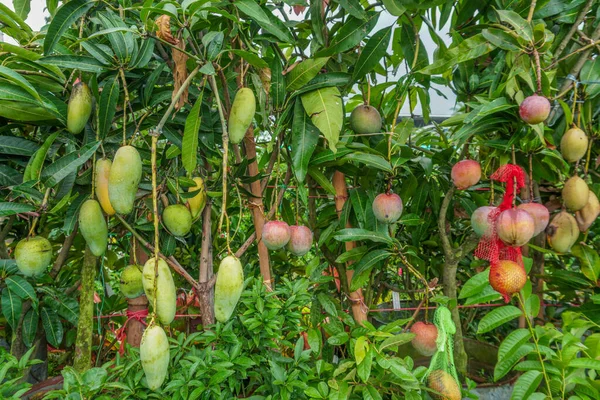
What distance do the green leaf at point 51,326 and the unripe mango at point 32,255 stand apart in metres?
0.33

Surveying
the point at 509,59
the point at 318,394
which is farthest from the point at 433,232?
the point at 318,394

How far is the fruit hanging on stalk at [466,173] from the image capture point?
975mm

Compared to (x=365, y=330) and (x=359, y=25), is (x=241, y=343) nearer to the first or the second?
(x=365, y=330)

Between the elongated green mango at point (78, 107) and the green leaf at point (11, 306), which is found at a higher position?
the elongated green mango at point (78, 107)

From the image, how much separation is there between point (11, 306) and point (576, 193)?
4.17ft

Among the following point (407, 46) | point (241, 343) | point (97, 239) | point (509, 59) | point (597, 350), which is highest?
point (407, 46)

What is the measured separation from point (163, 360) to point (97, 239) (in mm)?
283

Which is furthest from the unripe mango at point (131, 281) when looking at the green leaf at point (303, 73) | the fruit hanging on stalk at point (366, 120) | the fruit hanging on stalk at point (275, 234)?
the fruit hanging on stalk at point (366, 120)

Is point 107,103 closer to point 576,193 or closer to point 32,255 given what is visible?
point 32,255

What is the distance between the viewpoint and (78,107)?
775 millimetres

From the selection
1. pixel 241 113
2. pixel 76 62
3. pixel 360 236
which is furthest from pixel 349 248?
pixel 76 62

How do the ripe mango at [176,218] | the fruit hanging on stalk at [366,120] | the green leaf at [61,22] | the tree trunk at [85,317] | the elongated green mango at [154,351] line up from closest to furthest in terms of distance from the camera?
the elongated green mango at [154,351]
the green leaf at [61,22]
the ripe mango at [176,218]
the tree trunk at [85,317]
the fruit hanging on stalk at [366,120]

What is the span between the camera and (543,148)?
99 centimetres

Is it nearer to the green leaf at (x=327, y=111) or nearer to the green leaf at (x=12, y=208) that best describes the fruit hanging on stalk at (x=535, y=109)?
the green leaf at (x=327, y=111)
